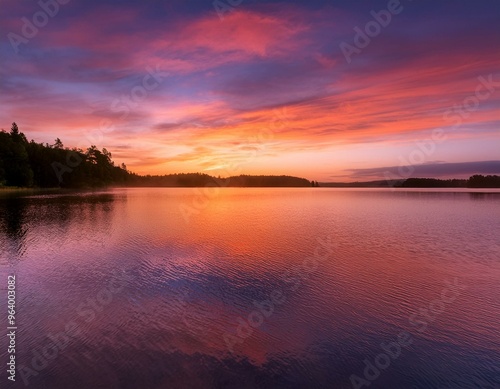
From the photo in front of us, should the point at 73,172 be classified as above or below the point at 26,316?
above

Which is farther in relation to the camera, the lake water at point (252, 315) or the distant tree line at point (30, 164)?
the distant tree line at point (30, 164)

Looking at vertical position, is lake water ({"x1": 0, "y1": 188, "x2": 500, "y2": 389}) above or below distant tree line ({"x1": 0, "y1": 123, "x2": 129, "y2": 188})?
below

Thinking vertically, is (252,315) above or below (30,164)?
below

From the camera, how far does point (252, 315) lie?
17.2 metres

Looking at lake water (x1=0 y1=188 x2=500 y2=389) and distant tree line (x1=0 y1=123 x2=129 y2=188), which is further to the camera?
distant tree line (x1=0 y1=123 x2=129 y2=188)

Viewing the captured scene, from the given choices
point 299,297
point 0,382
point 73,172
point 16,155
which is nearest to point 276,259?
point 299,297

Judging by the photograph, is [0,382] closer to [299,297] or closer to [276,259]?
[299,297]

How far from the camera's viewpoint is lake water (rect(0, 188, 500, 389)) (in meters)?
12.0

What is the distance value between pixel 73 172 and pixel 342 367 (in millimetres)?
223114

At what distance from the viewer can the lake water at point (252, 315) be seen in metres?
12.0

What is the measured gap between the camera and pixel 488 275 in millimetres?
24938

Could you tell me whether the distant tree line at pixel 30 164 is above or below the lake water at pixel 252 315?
above

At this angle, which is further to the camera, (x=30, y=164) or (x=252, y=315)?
(x=30, y=164)

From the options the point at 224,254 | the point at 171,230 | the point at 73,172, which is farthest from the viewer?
the point at 73,172
